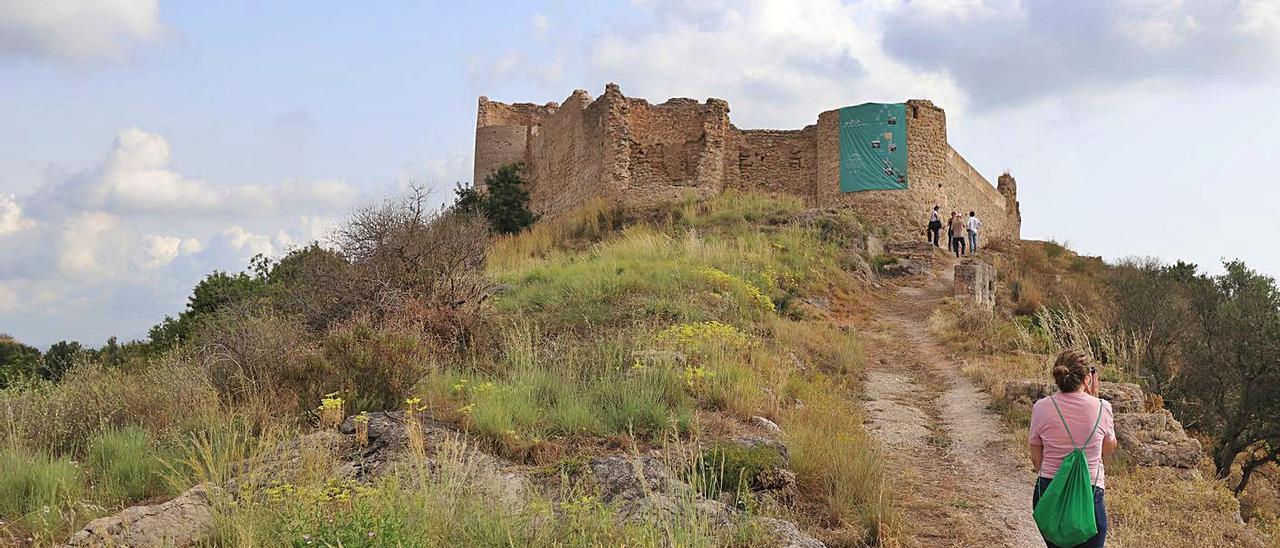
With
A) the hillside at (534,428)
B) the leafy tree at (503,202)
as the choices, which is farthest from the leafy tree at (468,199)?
the hillside at (534,428)

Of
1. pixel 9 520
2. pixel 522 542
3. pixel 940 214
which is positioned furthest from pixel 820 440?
pixel 940 214

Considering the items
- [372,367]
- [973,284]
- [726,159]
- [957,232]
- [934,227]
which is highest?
[726,159]

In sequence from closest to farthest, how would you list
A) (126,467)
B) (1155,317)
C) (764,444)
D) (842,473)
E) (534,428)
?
(126,467)
(842,473)
(764,444)
(534,428)
(1155,317)

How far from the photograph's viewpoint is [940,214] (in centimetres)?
2520

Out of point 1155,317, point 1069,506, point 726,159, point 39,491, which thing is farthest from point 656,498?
point 726,159

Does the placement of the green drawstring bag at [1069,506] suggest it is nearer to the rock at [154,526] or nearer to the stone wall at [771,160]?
the rock at [154,526]

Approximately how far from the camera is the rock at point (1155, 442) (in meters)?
6.78

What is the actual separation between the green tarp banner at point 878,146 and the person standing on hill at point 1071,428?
65.9ft

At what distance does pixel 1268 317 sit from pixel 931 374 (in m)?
6.85

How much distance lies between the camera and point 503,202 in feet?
90.1

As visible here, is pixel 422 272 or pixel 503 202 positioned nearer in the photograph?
pixel 422 272

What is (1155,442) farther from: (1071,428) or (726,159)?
(726,159)

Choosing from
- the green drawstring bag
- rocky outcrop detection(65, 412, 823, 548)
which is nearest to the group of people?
rocky outcrop detection(65, 412, 823, 548)

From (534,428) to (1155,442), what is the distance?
4991mm
